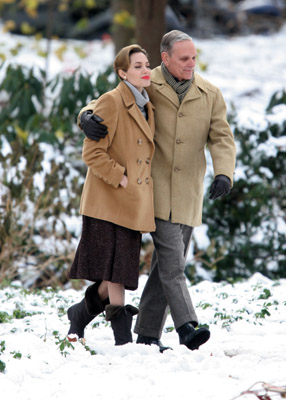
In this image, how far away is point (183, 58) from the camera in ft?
13.4

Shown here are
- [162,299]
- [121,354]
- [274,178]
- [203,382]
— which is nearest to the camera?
[203,382]

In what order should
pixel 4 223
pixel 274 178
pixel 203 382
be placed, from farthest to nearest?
pixel 274 178 < pixel 4 223 < pixel 203 382

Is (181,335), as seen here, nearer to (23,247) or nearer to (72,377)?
(72,377)

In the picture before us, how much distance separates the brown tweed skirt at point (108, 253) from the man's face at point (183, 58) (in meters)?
0.89

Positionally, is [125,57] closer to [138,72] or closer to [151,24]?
[138,72]

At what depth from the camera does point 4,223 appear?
21.9 ft

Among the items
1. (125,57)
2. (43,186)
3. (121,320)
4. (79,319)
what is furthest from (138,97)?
(43,186)

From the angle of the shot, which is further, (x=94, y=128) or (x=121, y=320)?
(x=121, y=320)

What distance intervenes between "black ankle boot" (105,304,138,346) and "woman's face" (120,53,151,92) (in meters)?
1.20

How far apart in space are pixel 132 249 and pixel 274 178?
139 inches

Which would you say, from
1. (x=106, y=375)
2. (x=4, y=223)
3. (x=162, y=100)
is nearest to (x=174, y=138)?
(x=162, y=100)

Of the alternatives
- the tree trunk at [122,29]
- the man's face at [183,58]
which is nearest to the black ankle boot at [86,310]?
the man's face at [183,58]

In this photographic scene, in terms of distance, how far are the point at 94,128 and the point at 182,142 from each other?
510 millimetres

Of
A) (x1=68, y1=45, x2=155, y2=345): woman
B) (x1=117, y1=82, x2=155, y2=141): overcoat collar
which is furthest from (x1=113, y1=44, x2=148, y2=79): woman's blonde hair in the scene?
(x1=117, y1=82, x2=155, y2=141): overcoat collar
